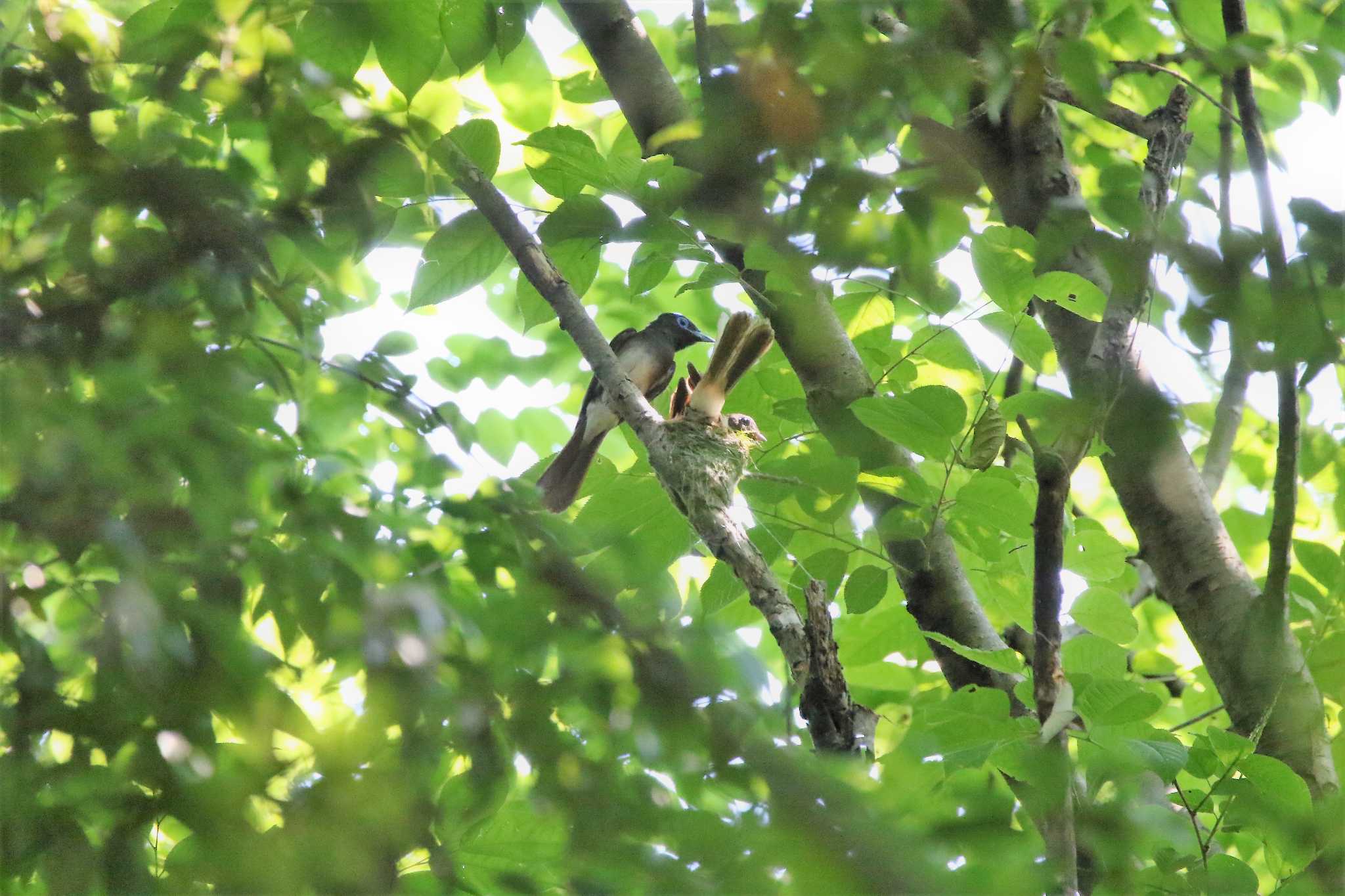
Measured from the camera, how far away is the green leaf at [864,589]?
9.04ft

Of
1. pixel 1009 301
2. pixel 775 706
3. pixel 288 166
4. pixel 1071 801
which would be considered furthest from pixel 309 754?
pixel 1009 301

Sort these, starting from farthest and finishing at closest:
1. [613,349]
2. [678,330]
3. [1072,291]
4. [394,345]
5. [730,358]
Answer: [678,330] < [613,349] < [730,358] < [1072,291] < [394,345]

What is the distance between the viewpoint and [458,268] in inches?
114

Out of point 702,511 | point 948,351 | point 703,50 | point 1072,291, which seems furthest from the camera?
point 948,351

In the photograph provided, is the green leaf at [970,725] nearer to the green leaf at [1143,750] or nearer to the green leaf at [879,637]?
the green leaf at [1143,750]

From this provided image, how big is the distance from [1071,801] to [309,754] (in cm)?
132

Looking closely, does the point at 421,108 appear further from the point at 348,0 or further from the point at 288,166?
the point at 288,166

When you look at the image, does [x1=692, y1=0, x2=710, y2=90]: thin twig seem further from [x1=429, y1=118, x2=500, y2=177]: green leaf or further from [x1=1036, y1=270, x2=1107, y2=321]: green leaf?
[x1=1036, y1=270, x2=1107, y2=321]: green leaf

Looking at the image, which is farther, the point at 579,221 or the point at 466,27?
the point at 466,27

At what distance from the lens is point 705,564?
12.9 feet

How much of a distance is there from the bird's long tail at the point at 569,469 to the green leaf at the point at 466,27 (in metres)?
2.00

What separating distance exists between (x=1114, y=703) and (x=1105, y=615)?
35.0 inches

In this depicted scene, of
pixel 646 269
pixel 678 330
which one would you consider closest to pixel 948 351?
pixel 646 269

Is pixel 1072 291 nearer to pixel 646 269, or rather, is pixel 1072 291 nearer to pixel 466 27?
pixel 646 269
